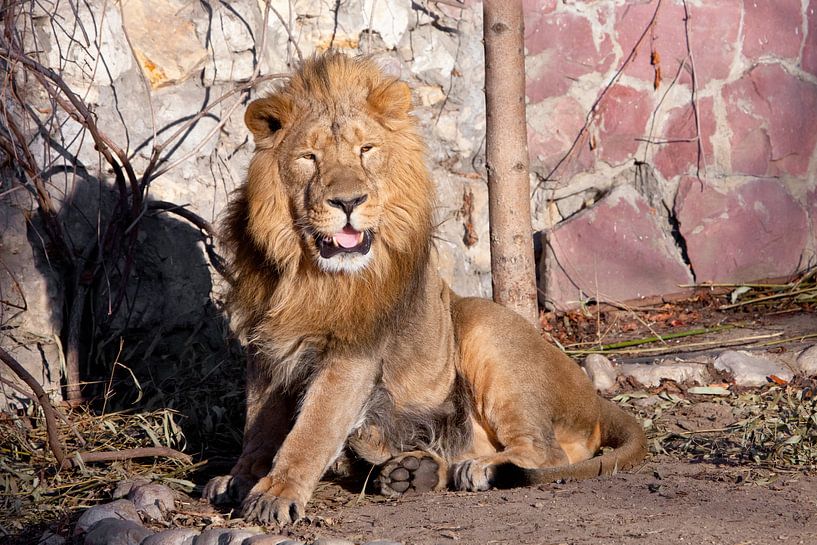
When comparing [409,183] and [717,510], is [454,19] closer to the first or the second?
[409,183]

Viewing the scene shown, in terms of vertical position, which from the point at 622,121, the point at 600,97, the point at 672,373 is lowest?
the point at 672,373

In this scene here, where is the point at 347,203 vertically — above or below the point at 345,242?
above

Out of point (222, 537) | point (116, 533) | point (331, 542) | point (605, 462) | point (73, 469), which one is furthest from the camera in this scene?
point (73, 469)

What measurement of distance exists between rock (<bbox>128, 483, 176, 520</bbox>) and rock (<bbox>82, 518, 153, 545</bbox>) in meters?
0.22

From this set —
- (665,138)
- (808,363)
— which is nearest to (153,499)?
(808,363)

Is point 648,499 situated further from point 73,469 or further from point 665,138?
point 665,138

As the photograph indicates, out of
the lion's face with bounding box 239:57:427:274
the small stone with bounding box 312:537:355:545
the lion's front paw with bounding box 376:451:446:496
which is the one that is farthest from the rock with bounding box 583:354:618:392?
the small stone with bounding box 312:537:355:545

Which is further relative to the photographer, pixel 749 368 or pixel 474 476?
pixel 749 368

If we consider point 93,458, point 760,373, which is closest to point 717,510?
point 760,373

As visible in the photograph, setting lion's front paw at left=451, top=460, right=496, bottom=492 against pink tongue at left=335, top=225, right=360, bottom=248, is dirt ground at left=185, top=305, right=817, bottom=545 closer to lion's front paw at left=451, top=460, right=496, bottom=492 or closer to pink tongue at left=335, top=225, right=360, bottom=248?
lion's front paw at left=451, top=460, right=496, bottom=492

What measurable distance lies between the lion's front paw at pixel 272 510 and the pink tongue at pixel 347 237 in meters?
0.93

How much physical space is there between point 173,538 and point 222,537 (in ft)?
0.57

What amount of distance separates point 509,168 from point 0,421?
8.88 ft

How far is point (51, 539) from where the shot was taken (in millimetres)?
3410
